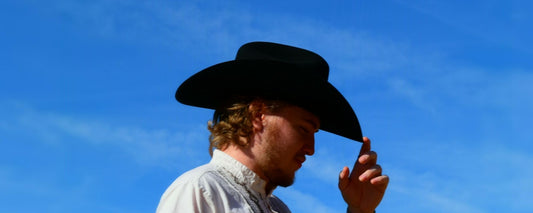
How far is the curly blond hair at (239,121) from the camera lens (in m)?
4.76

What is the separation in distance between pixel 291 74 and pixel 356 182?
2.87ft

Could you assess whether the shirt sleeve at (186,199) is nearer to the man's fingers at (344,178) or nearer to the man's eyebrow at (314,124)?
the man's eyebrow at (314,124)

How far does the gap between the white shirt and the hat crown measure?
773mm

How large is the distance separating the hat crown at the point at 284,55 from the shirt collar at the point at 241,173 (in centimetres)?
74

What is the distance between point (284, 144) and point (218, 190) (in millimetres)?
562

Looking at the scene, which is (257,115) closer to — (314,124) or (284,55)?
(314,124)

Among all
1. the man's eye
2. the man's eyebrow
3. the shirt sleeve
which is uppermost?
the man's eyebrow

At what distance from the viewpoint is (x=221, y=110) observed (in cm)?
507

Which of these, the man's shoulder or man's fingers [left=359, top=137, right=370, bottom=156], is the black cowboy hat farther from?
the man's shoulder

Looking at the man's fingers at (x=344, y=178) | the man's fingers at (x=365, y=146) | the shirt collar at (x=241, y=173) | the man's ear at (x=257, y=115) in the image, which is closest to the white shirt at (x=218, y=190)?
the shirt collar at (x=241, y=173)

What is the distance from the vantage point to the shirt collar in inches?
183

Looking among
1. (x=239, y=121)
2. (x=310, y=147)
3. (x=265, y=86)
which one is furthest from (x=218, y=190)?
(x=265, y=86)

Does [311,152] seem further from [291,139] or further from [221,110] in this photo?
[221,110]

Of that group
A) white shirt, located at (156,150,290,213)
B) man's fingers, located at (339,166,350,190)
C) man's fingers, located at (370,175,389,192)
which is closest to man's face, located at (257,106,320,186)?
white shirt, located at (156,150,290,213)
